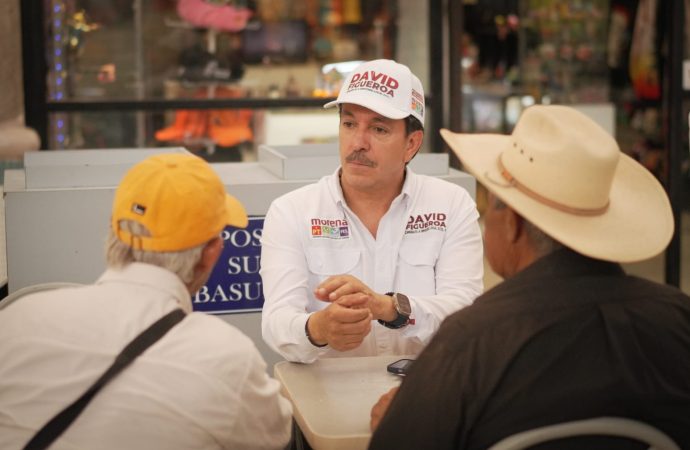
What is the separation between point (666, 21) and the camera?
20.4 ft

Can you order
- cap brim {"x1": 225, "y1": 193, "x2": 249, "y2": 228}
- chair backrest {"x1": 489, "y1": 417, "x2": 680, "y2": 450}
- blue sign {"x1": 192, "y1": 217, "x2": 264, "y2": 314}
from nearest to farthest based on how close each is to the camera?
chair backrest {"x1": 489, "y1": 417, "x2": 680, "y2": 450}, cap brim {"x1": 225, "y1": 193, "x2": 249, "y2": 228}, blue sign {"x1": 192, "y1": 217, "x2": 264, "y2": 314}

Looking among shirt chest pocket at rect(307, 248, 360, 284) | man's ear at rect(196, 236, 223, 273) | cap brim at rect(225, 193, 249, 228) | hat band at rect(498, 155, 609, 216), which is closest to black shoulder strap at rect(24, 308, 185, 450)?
man's ear at rect(196, 236, 223, 273)

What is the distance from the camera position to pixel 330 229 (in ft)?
10.4

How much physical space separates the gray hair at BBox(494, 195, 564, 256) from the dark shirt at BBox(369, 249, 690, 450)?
6 centimetres

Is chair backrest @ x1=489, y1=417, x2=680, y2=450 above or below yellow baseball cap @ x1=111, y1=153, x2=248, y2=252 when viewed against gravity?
below

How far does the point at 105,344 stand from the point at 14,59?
164 inches

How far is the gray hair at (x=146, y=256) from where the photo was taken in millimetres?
2055

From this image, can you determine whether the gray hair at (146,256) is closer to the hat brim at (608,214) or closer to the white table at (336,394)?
the white table at (336,394)

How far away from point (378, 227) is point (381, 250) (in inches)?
3.1

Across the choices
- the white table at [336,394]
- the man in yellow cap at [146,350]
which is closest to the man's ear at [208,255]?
the man in yellow cap at [146,350]

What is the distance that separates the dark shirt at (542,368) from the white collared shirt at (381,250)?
3.61 ft

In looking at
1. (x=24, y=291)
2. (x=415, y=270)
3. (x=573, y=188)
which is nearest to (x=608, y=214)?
(x=573, y=188)

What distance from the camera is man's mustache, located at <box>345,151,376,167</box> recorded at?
3.22m

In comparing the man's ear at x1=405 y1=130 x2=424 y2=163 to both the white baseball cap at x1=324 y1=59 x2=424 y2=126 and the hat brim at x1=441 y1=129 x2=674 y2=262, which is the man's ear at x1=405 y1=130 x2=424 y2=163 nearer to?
the white baseball cap at x1=324 y1=59 x2=424 y2=126
